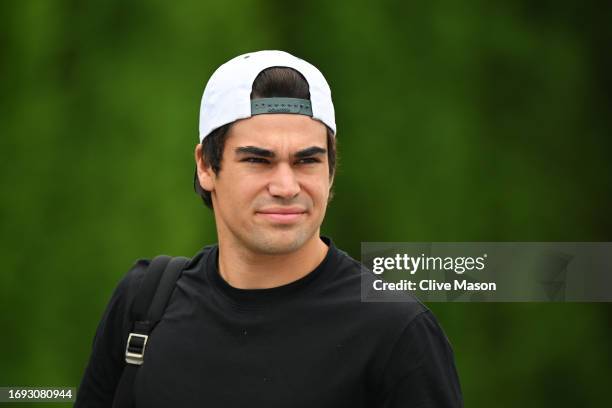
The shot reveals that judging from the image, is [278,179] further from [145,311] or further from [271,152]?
[145,311]

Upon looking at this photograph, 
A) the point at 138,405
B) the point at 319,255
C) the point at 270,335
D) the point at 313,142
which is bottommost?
the point at 138,405

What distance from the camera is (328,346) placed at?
1829 millimetres

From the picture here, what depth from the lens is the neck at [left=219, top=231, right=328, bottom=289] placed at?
1.92 metres

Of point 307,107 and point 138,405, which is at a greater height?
point 307,107

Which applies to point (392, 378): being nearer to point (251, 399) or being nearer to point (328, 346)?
point (328, 346)

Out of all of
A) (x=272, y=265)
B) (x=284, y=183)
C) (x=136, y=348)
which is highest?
(x=284, y=183)

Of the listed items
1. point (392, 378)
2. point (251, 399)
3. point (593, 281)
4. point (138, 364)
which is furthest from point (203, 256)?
point (593, 281)

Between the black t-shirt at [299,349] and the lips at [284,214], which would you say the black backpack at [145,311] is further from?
the lips at [284,214]

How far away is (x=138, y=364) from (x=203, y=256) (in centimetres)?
25

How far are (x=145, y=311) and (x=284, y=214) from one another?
379 millimetres
